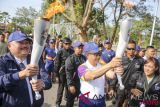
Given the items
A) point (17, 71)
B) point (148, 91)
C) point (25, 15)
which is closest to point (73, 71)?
point (148, 91)

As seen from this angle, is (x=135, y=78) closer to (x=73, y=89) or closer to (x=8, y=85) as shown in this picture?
(x=73, y=89)

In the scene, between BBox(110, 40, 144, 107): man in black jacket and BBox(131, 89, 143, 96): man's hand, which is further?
BBox(110, 40, 144, 107): man in black jacket

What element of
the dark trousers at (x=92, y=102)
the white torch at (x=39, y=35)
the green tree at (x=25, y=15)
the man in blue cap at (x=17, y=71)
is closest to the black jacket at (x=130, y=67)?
the dark trousers at (x=92, y=102)

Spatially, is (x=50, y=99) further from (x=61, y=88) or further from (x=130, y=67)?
(x=130, y=67)

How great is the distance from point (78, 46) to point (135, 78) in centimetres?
215

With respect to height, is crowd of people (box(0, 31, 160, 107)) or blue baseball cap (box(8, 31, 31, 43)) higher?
blue baseball cap (box(8, 31, 31, 43))

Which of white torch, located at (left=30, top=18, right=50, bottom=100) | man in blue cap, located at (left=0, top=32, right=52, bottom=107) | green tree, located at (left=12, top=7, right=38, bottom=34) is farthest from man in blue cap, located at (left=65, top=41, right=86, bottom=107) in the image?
green tree, located at (left=12, top=7, right=38, bottom=34)

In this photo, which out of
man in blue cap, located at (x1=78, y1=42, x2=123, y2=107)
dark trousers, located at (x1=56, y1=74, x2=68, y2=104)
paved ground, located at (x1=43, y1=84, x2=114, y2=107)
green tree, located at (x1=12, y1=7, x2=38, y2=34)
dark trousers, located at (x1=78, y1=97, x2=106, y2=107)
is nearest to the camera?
man in blue cap, located at (x1=78, y1=42, x2=123, y2=107)

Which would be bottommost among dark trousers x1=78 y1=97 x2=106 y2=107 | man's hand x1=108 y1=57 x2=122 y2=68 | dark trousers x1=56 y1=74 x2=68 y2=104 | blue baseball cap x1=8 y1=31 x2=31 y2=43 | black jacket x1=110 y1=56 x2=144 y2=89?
dark trousers x1=56 y1=74 x2=68 y2=104

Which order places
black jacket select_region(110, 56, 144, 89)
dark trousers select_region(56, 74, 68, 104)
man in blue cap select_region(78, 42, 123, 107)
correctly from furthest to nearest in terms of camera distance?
dark trousers select_region(56, 74, 68, 104) < black jacket select_region(110, 56, 144, 89) < man in blue cap select_region(78, 42, 123, 107)

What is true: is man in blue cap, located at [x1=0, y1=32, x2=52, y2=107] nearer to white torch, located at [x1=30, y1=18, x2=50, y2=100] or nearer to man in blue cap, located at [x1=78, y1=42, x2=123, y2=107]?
white torch, located at [x1=30, y1=18, x2=50, y2=100]

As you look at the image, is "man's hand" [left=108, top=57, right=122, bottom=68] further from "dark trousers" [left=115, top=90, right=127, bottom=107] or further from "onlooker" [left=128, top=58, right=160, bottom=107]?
"dark trousers" [left=115, top=90, right=127, bottom=107]

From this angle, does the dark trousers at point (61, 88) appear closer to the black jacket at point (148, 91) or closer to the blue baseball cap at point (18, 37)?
the black jacket at point (148, 91)

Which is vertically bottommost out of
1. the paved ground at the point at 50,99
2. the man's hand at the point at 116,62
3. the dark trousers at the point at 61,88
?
the paved ground at the point at 50,99
